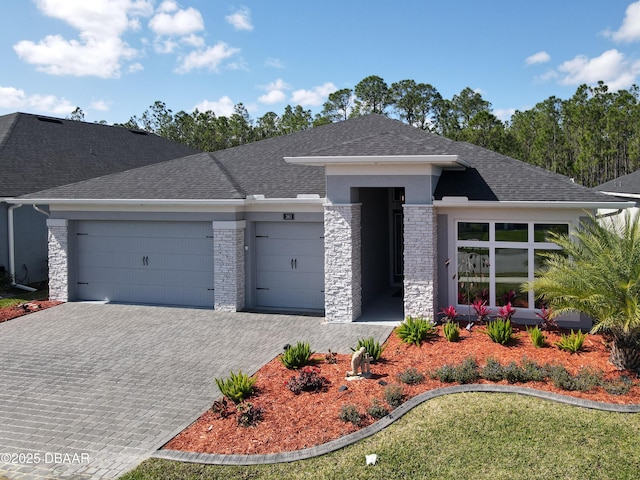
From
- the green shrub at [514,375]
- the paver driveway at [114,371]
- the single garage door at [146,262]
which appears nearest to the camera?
the paver driveway at [114,371]

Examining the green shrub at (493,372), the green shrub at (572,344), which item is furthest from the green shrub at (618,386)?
the green shrub at (493,372)

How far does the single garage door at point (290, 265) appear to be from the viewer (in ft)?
47.8

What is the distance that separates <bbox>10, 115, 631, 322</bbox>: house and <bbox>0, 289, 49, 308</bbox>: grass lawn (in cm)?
129

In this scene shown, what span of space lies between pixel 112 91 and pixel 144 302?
62.4ft

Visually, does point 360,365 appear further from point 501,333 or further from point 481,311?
point 481,311

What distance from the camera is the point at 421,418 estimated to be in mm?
7594

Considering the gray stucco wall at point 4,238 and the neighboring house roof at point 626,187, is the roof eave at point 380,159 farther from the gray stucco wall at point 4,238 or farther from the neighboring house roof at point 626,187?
the neighboring house roof at point 626,187

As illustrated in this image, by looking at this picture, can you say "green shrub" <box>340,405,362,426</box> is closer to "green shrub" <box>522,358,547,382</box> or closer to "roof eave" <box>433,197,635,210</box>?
"green shrub" <box>522,358,547,382</box>

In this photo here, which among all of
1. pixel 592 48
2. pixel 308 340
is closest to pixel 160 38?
pixel 308 340

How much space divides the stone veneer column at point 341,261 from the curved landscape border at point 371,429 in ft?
16.0

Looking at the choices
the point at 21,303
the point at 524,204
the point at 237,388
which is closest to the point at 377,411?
the point at 237,388

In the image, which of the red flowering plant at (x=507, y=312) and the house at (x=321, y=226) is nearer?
the red flowering plant at (x=507, y=312)

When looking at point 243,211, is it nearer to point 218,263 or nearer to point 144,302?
point 218,263

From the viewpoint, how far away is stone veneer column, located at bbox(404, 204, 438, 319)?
1245 cm
